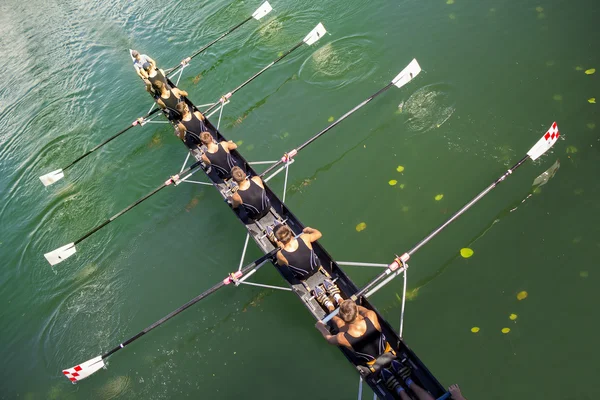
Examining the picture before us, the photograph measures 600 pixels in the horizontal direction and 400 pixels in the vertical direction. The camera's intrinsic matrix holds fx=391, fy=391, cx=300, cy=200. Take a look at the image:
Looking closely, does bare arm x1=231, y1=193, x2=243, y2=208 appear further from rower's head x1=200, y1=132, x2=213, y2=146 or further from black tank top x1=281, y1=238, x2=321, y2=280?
black tank top x1=281, y1=238, x2=321, y2=280

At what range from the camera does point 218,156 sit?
8.56m

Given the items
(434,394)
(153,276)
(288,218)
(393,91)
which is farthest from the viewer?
(393,91)

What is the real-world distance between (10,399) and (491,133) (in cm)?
1215

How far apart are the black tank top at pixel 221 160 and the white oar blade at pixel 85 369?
4483 millimetres

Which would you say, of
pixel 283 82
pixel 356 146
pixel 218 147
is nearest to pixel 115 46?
pixel 283 82

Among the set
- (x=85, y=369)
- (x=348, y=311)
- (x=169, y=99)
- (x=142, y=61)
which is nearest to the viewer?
(x=348, y=311)

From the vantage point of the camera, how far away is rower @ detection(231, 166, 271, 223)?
720 cm

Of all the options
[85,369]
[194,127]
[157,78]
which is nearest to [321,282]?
[85,369]

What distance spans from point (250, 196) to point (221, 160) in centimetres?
167

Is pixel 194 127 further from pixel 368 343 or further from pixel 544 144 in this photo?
pixel 544 144

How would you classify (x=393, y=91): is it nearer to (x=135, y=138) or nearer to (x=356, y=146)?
(x=356, y=146)

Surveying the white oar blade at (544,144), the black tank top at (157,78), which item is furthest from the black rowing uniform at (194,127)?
the white oar blade at (544,144)

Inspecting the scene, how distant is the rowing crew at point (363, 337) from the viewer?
205 inches

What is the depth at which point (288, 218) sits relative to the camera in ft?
26.3
